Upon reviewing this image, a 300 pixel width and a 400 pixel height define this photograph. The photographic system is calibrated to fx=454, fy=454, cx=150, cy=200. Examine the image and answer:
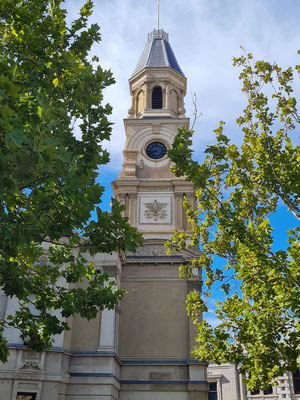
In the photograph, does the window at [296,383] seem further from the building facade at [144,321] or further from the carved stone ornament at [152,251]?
the carved stone ornament at [152,251]

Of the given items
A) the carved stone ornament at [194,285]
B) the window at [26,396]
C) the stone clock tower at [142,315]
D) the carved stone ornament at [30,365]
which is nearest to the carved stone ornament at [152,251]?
the stone clock tower at [142,315]

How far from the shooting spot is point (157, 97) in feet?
131

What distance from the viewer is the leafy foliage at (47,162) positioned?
9.26 meters

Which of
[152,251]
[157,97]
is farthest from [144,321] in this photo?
[157,97]

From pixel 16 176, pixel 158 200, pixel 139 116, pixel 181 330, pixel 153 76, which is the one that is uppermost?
pixel 153 76

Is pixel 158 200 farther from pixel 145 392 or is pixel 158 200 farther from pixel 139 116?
pixel 145 392

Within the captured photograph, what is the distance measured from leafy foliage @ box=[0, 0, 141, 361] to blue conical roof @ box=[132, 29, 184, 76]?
91.4 feet

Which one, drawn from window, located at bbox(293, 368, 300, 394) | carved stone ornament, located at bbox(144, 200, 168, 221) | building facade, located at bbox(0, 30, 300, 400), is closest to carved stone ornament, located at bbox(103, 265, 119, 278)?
building facade, located at bbox(0, 30, 300, 400)

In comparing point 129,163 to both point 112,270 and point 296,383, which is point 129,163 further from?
point 296,383

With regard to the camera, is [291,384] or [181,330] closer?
[181,330]

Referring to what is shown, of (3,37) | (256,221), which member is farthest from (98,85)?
(256,221)

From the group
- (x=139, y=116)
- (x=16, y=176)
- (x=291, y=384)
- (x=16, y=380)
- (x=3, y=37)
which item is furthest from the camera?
(x=139, y=116)

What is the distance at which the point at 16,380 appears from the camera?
2305cm

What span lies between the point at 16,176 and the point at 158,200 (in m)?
24.7
